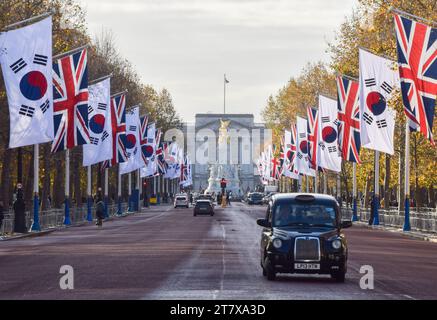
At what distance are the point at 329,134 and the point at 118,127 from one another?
14.0 metres

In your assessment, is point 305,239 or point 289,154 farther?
point 289,154

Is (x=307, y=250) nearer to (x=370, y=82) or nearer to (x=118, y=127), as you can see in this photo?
(x=370, y=82)

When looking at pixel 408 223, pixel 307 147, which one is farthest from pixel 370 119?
pixel 307 147

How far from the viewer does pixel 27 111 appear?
47750mm

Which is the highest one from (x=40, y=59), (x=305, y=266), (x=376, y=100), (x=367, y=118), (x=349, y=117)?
(x=40, y=59)

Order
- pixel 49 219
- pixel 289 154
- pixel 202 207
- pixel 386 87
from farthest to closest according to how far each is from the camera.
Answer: pixel 289 154 → pixel 202 207 → pixel 49 219 → pixel 386 87

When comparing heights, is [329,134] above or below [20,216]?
above

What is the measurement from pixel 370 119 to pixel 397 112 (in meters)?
1.61

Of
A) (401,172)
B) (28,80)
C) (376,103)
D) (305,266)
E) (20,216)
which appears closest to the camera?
(305,266)

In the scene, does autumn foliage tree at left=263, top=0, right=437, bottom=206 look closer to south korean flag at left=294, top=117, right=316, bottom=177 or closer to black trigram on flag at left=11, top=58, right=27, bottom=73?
south korean flag at left=294, top=117, right=316, bottom=177

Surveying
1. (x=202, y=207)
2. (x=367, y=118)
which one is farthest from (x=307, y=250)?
(x=202, y=207)

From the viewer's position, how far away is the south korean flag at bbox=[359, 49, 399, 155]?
5775cm

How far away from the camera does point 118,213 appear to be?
100062 millimetres
